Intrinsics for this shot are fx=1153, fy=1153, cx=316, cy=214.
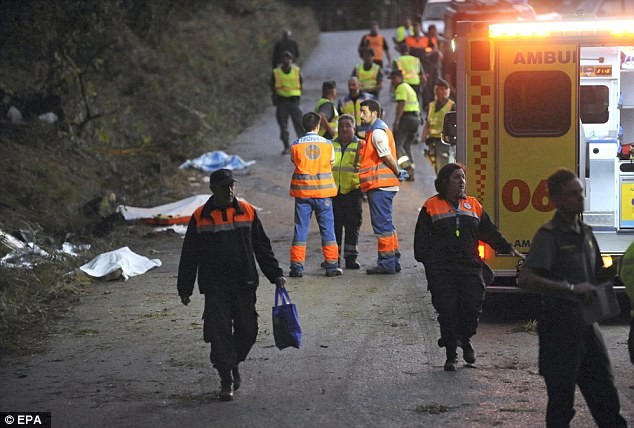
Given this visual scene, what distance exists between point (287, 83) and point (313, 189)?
8314 mm

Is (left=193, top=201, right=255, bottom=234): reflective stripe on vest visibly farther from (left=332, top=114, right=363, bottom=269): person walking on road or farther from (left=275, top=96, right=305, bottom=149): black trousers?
(left=275, top=96, right=305, bottom=149): black trousers

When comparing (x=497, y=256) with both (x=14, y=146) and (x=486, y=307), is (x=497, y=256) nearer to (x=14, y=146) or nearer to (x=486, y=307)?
(x=486, y=307)

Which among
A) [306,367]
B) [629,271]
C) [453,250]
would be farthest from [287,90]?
[629,271]

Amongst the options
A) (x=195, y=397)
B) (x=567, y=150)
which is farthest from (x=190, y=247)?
(x=567, y=150)

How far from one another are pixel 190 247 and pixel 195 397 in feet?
3.44

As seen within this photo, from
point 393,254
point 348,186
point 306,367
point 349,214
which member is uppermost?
point 348,186

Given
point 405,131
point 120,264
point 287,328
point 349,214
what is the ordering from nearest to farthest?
point 287,328 → point 120,264 → point 349,214 → point 405,131

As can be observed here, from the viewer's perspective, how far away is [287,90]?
20.7 meters

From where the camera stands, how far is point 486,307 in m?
11.2

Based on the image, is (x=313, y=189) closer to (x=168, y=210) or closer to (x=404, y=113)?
(x=168, y=210)

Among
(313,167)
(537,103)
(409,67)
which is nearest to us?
(537,103)

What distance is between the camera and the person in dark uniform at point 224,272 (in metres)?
7.92

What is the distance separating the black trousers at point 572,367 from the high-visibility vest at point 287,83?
1460 centimetres

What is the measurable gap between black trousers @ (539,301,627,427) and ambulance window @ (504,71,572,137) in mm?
4056
